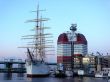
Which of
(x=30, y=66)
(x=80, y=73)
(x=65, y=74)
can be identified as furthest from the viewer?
(x=80, y=73)

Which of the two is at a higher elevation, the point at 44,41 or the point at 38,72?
the point at 44,41

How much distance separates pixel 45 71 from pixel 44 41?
61.1 ft

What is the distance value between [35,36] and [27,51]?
16.4 meters

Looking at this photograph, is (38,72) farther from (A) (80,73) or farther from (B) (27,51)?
(A) (80,73)

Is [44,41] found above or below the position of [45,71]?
above

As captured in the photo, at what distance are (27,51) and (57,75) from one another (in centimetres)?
1972

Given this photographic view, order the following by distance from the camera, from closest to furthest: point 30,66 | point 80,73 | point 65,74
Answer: point 30,66, point 65,74, point 80,73

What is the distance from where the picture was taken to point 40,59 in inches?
7096

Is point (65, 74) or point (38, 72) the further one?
point (65, 74)

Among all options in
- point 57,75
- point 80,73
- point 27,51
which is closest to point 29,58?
point 27,51

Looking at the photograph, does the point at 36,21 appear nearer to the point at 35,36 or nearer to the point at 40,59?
the point at 35,36

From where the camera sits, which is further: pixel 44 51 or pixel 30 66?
pixel 44 51

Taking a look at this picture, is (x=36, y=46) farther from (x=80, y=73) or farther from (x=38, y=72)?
(x=80, y=73)

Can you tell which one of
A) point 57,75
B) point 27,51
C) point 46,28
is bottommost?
point 57,75
